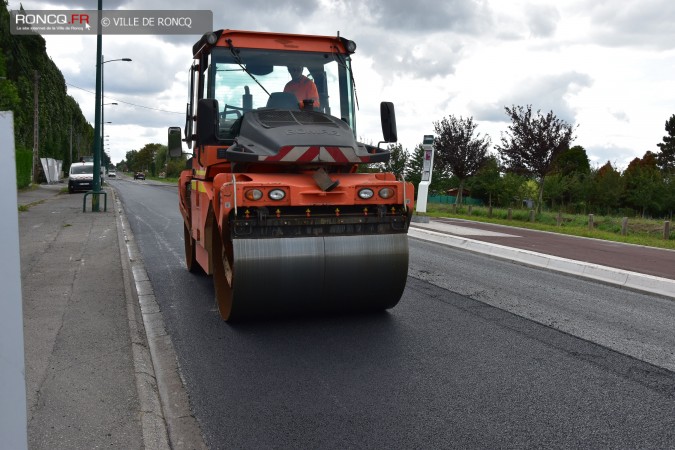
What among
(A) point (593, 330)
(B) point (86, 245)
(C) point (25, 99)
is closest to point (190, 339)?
(A) point (593, 330)

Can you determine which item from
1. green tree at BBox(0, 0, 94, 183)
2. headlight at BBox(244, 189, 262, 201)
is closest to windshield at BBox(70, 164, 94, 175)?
green tree at BBox(0, 0, 94, 183)

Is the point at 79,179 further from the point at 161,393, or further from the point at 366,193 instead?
the point at 161,393

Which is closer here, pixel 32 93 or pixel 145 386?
pixel 145 386

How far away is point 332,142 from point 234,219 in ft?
4.51

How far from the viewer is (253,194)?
560 cm

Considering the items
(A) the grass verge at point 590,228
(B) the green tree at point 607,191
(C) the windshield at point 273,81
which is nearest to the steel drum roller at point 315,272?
(C) the windshield at point 273,81

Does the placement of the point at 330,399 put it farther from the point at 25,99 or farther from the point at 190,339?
the point at 25,99

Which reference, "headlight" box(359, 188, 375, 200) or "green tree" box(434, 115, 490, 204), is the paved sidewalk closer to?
"headlight" box(359, 188, 375, 200)

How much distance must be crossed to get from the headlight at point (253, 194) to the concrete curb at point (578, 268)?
6.09 m

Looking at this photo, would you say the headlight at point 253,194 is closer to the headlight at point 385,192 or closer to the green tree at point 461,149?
the headlight at point 385,192

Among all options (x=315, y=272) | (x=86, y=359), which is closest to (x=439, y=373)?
(x=315, y=272)

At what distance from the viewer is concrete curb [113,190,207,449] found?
3.72m

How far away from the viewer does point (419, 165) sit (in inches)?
1695

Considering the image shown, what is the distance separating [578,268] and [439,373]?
6314mm
